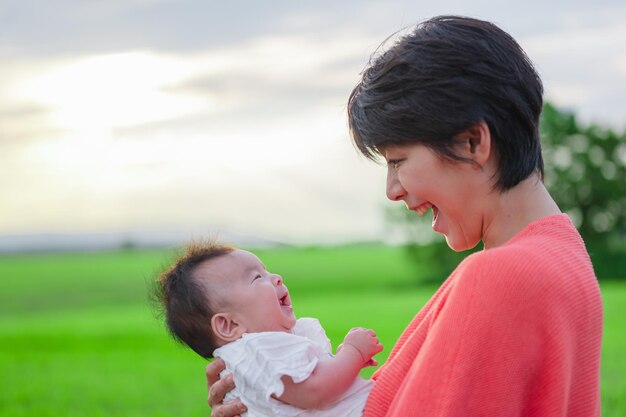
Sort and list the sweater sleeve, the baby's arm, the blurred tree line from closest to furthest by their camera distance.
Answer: the sweater sleeve, the baby's arm, the blurred tree line

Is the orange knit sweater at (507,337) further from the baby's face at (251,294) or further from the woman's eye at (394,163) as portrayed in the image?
the baby's face at (251,294)

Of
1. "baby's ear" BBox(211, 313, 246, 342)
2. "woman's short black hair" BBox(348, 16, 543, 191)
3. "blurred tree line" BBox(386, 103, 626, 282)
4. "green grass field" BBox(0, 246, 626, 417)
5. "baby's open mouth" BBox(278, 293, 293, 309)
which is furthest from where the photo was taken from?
"blurred tree line" BBox(386, 103, 626, 282)

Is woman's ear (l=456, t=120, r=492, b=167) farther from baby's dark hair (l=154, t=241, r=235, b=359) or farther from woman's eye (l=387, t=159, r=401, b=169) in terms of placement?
baby's dark hair (l=154, t=241, r=235, b=359)

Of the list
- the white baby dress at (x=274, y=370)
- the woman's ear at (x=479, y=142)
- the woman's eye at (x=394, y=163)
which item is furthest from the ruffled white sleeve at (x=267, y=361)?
the woman's ear at (x=479, y=142)

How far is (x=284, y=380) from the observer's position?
1.99m

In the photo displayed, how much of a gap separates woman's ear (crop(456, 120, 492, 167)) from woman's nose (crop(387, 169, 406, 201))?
179 millimetres

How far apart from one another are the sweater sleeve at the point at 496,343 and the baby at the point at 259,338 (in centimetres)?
40

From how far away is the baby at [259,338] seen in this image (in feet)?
6.48

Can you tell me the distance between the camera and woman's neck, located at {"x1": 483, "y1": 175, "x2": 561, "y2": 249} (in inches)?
71.2

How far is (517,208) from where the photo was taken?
1.82m

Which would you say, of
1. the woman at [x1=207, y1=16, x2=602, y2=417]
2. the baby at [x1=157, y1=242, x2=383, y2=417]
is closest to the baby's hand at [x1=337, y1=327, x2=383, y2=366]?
the baby at [x1=157, y1=242, x2=383, y2=417]

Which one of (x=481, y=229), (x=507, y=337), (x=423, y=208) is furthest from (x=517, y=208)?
(x=507, y=337)

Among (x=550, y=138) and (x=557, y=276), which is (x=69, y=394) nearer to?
(x=557, y=276)

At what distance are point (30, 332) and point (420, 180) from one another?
13203mm
